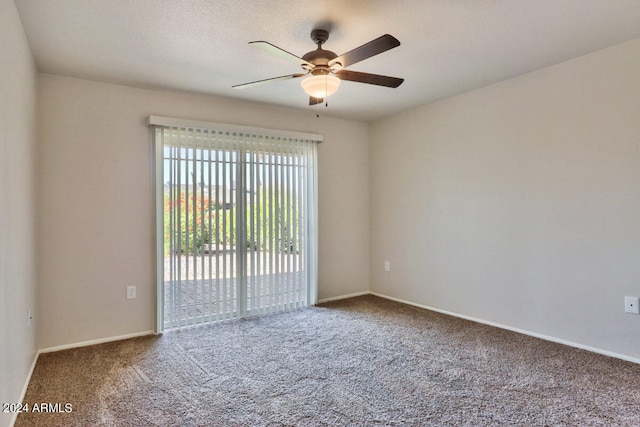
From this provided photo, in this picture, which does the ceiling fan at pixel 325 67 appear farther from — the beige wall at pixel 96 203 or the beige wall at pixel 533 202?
the beige wall at pixel 96 203

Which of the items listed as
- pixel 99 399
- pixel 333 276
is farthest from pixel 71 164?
pixel 333 276

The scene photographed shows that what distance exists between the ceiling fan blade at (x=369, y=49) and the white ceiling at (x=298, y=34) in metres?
0.28

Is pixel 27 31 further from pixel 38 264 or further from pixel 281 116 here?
pixel 281 116

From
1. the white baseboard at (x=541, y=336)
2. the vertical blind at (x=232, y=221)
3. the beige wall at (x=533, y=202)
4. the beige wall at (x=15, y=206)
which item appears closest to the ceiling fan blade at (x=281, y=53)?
the beige wall at (x=15, y=206)

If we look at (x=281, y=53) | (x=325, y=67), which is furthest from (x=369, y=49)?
(x=281, y=53)

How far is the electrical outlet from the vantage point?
8.46 feet

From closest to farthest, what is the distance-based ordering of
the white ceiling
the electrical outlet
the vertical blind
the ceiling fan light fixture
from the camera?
the white ceiling, the ceiling fan light fixture, the electrical outlet, the vertical blind

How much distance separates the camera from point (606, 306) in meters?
2.72

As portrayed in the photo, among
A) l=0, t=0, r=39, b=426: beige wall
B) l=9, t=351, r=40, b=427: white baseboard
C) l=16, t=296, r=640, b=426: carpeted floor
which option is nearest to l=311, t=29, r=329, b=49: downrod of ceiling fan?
l=0, t=0, r=39, b=426: beige wall

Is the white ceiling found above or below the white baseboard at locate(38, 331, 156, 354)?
above

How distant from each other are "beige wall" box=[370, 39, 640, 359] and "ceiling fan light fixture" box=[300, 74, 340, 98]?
76.0 inches

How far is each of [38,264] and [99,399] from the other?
1376mm

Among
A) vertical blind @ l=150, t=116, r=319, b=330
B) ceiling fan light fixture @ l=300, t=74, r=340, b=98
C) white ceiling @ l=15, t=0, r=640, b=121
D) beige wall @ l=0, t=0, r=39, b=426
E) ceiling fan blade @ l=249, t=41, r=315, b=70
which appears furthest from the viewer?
vertical blind @ l=150, t=116, r=319, b=330

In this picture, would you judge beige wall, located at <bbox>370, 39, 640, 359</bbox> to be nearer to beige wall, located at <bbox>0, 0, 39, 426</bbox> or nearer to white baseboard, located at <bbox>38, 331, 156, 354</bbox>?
white baseboard, located at <bbox>38, 331, 156, 354</bbox>
